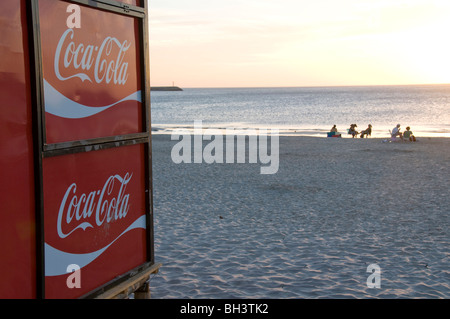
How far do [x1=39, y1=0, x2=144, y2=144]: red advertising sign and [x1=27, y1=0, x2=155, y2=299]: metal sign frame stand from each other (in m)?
0.06

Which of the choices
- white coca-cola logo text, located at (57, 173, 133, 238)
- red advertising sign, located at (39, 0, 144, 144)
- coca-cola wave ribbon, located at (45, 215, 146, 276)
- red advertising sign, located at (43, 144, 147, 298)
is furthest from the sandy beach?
red advertising sign, located at (39, 0, 144, 144)

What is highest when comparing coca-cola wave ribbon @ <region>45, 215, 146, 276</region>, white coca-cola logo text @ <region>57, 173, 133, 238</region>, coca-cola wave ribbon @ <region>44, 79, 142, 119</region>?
coca-cola wave ribbon @ <region>44, 79, 142, 119</region>

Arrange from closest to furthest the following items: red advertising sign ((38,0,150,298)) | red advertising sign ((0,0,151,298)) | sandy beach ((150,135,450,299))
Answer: red advertising sign ((0,0,151,298)) < red advertising sign ((38,0,150,298)) < sandy beach ((150,135,450,299))

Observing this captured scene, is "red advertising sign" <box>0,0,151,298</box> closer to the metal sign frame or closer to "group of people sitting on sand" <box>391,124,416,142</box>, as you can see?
the metal sign frame

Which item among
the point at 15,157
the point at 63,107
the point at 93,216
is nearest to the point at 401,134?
the point at 93,216

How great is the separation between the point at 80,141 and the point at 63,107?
355mm

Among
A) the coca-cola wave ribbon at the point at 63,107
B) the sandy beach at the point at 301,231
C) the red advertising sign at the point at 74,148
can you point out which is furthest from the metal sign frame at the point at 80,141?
the sandy beach at the point at 301,231

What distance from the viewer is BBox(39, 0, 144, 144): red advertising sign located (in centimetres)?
415

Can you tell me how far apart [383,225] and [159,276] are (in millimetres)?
5457

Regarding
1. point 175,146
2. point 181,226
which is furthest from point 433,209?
point 175,146

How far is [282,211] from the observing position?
1223cm

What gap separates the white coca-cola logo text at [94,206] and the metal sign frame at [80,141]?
13.1 inches

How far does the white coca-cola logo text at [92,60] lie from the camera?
430 centimetres

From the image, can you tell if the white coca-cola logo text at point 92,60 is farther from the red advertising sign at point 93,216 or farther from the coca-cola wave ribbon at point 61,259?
the coca-cola wave ribbon at point 61,259
